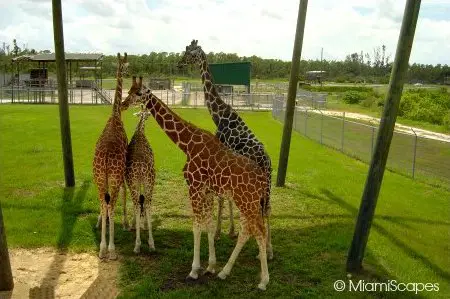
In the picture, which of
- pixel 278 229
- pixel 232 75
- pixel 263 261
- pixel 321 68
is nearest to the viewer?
pixel 263 261

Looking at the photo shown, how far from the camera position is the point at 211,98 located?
7.40m

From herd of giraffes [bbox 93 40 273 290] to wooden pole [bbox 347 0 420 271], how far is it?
1.23 meters

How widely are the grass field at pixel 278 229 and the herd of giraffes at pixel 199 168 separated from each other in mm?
361

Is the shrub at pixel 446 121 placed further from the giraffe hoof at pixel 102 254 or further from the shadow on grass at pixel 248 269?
the giraffe hoof at pixel 102 254

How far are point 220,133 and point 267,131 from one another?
13763 mm

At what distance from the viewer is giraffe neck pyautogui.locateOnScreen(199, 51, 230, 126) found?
7.32m

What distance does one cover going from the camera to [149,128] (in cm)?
Answer: 2045

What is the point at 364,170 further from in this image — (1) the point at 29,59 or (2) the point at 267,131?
(1) the point at 29,59

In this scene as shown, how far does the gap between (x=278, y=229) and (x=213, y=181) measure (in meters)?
2.72

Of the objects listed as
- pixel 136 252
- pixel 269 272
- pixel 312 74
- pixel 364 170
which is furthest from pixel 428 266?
pixel 312 74

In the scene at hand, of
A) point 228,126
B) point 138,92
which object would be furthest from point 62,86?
point 228,126

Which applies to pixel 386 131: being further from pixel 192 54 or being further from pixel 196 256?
pixel 192 54

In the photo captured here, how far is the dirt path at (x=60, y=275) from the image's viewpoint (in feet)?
18.2

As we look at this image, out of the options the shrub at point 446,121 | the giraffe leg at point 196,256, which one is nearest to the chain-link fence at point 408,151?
the giraffe leg at point 196,256
